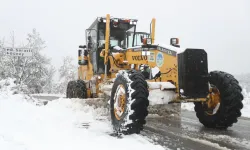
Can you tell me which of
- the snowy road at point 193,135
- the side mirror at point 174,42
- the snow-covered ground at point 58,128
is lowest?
the snowy road at point 193,135

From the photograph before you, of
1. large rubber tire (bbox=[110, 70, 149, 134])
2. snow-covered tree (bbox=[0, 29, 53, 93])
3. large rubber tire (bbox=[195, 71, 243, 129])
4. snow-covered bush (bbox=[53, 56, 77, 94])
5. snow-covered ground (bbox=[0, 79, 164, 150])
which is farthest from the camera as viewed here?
snow-covered bush (bbox=[53, 56, 77, 94])

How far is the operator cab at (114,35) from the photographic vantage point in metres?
9.97

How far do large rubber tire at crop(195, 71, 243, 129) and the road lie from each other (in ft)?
0.65

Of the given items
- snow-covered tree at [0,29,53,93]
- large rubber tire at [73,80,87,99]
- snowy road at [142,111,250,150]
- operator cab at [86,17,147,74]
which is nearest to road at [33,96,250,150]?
snowy road at [142,111,250,150]

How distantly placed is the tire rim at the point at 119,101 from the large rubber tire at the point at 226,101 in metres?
2.01

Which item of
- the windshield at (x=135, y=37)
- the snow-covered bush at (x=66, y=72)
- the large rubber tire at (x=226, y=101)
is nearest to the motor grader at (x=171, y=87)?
the large rubber tire at (x=226, y=101)

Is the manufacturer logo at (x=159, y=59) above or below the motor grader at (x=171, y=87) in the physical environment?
above

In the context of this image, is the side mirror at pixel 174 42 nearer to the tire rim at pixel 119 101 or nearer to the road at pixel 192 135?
the road at pixel 192 135

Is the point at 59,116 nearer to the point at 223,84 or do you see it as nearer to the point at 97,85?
the point at 97,85

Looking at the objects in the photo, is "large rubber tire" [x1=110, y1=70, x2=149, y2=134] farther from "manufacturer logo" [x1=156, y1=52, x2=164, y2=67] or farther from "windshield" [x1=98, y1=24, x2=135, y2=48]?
"windshield" [x1=98, y1=24, x2=135, y2=48]

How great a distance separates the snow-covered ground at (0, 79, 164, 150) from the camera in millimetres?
4672

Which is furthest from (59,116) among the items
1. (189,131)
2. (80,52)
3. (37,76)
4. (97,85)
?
(37,76)

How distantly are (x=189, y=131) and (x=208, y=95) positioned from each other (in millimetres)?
841

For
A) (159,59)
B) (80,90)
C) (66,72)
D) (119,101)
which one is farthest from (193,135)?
(66,72)
